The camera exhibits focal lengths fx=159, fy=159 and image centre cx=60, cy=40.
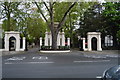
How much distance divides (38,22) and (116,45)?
18.5m

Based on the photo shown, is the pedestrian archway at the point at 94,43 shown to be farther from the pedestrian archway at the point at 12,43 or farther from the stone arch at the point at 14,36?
the pedestrian archway at the point at 12,43

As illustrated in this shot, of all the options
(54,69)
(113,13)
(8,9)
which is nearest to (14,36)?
(8,9)

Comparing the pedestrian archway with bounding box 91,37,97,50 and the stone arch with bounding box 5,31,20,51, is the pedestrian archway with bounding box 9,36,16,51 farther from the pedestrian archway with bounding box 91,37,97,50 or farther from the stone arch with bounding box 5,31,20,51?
the pedestrian archway with bounding box 91,37,97,50

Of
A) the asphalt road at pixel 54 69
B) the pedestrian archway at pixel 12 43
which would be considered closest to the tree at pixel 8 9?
the pedestrian archway at pixel 12 43

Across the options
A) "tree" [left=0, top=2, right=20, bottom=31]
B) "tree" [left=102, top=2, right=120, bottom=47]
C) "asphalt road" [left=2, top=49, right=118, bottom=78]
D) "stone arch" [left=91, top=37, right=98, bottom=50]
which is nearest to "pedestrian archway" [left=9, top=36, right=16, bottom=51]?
"tree" [left=0, top=2, right=20, bottom=31]

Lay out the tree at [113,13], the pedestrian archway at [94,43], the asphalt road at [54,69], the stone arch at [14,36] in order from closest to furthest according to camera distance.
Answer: the asphalt road at [54,69] → the stone arch at [14,36] → the tree at [113,13] → the pedestrian archway at [94,43]

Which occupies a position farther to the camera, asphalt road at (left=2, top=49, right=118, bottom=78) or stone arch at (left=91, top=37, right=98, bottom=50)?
stone arch at (left=91, top=37, right=98, bottom=50)

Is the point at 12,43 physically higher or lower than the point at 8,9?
lower

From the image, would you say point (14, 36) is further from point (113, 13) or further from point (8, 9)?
point (113, 13)

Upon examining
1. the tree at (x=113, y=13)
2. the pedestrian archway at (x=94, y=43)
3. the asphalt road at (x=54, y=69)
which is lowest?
the asphalt road at (x=54, y=69)

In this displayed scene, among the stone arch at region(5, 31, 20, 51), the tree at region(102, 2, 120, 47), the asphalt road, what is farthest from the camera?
the tree at region(102, 2, 120, 47)

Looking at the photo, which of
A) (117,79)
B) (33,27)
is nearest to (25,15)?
(33,27)

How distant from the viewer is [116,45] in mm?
29562

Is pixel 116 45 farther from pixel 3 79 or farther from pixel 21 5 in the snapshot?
pixel 3 79
